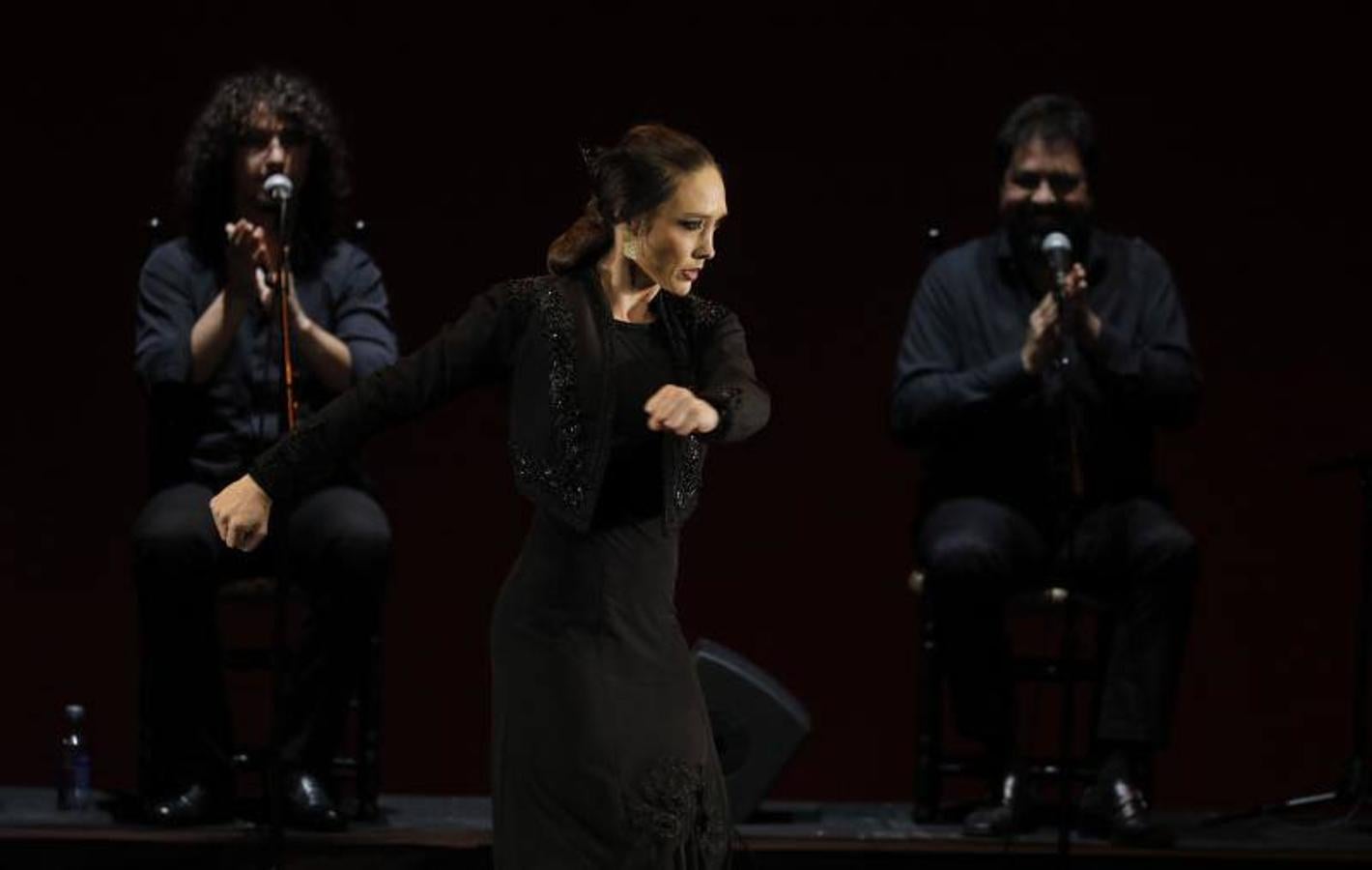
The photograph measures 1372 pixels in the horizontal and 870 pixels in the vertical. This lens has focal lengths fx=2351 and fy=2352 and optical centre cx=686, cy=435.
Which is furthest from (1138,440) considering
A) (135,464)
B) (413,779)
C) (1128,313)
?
(135,464)

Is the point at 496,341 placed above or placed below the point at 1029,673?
above

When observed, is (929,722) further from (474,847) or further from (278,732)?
(278,732)

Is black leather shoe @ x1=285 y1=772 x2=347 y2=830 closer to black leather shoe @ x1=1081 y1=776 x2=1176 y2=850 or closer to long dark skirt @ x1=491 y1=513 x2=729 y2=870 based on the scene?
long dark skirt @ x1=491 y1=513 x2=729 y2=870

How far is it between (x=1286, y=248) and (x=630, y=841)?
2.90 m

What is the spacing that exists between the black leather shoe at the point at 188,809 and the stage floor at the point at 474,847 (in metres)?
0.03

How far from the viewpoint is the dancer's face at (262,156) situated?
466cm

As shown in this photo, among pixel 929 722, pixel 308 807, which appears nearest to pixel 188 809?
pixel 308 807

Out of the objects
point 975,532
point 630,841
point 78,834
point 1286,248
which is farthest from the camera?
point 1286,248

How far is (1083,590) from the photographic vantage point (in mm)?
4625

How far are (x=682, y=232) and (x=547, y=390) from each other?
0.92ft

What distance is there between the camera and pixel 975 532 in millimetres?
4531

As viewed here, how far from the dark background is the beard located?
0.63 meters

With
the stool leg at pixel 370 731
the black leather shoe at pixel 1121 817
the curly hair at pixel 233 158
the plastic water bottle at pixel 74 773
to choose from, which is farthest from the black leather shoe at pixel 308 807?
the black leather shoe at pixel 1121 817

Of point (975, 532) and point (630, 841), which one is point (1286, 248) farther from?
point (630, 841)
